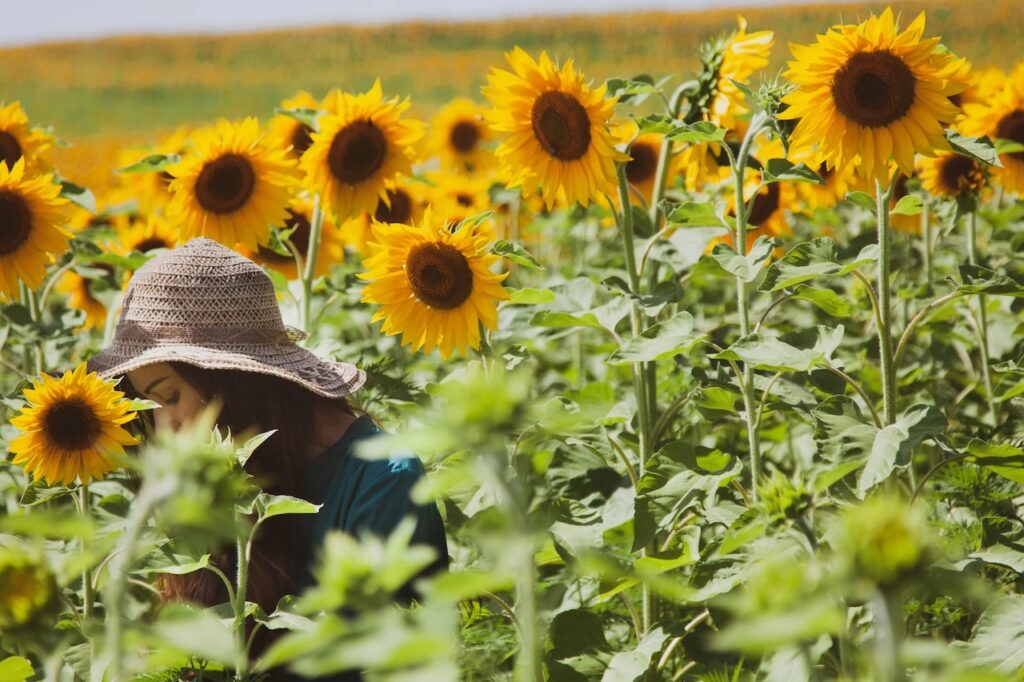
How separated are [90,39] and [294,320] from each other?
2107cm

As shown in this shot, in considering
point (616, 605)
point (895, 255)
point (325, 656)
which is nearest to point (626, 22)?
point (895, 255)

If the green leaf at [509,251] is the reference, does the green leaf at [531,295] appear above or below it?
below

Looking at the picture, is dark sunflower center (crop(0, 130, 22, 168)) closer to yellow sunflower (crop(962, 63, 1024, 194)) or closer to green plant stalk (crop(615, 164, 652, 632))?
green plant stalk (crop(615, 164, 652, 632))

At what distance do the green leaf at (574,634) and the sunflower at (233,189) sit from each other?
1100mm

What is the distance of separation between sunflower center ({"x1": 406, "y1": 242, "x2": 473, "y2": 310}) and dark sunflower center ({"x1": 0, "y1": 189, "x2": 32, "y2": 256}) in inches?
33.6

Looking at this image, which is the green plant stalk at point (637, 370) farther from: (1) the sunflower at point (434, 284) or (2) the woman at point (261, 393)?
(2) the woman at point (261, 393)

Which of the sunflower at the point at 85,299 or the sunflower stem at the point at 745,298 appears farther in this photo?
the sunflower at the point at 85,299

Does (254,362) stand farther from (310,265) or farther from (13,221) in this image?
(13,221)

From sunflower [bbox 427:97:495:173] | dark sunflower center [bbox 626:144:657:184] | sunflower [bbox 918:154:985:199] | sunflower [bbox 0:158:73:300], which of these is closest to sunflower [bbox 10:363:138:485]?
sunflower [bbox 0:158:73:300]

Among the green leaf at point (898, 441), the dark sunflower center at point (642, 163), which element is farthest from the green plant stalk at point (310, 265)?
the green leaf at point (898, 441)

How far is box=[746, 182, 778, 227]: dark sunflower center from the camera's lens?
101 inches

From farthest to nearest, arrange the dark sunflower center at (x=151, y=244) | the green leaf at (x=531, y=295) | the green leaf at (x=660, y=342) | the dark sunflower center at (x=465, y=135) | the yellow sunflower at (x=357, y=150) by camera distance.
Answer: the dark sunflower center at (x=465, y=135) → the dark sunflower center at (x=151, y=244) → the yellow sunflower at (x=357, y=150) → the green leaf at (x=531, y=295) → the green leaf at (x=660, y=342)

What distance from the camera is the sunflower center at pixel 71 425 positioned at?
5.55 feet

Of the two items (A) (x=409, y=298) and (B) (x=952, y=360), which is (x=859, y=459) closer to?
(A) (x=409, y=298)
